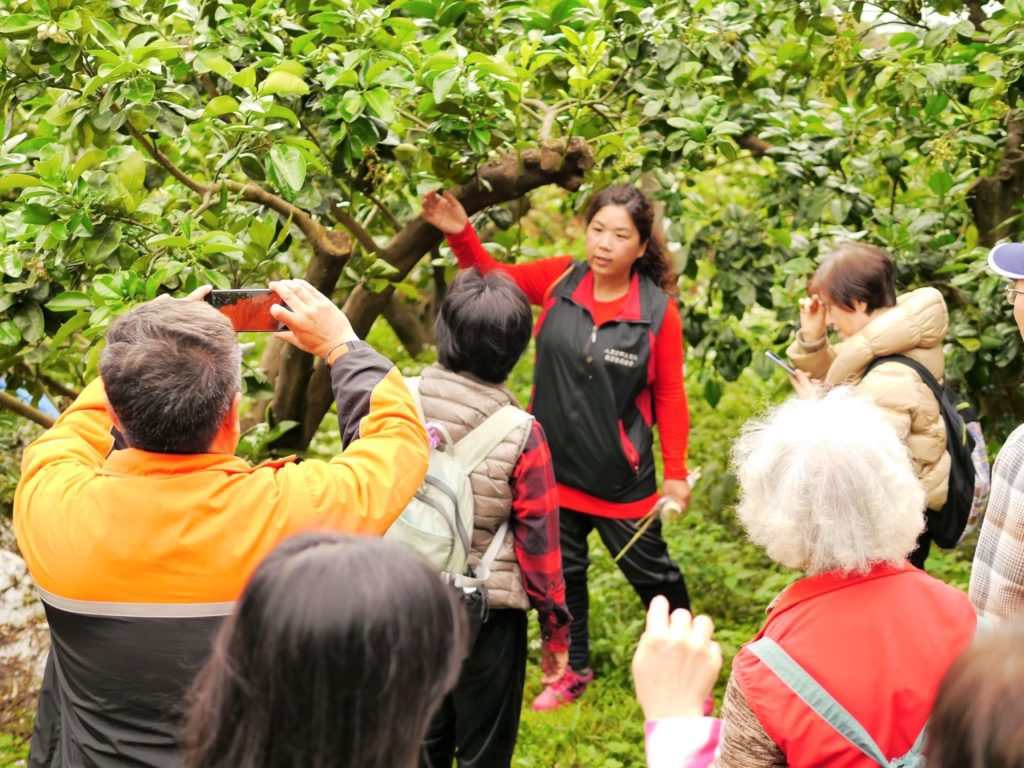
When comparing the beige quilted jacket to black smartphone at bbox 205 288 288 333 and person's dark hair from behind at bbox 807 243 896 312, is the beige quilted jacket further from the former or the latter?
black smartphone at bbox 205 288 288 333

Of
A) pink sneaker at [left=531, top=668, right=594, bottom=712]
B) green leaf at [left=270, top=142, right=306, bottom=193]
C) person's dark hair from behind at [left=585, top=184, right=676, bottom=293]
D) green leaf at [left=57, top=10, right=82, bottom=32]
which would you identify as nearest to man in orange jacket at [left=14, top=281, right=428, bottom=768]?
green leaf at [left=270, top=142, right=306, bottom=193]

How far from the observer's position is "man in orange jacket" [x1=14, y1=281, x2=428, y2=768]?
1714 mm

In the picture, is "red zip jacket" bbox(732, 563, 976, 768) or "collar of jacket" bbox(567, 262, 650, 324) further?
"collar of jacket" bbox(567, 262, 650, 324)

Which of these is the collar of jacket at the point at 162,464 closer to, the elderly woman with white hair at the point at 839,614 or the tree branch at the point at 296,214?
the elderly woman with white hair at the point at 839,614

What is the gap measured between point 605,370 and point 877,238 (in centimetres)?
122

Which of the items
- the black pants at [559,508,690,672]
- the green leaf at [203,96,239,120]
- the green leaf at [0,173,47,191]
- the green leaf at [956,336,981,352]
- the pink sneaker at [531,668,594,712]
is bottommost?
the pink sneaker at [531,668,594,712]

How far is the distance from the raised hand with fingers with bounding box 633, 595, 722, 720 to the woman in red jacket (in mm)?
2224

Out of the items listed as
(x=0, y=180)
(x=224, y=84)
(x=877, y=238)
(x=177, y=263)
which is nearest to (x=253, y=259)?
(x=177, y=263)

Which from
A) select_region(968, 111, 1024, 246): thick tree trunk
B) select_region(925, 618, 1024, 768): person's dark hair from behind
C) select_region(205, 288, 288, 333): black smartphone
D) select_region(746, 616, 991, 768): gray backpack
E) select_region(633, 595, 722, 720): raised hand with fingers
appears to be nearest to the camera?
select_region(925, 618, 1024, 768): person's dark hair from behind

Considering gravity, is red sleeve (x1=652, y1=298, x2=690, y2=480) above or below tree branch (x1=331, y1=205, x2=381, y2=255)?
below

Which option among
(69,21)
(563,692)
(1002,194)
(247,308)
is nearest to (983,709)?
(247,308)

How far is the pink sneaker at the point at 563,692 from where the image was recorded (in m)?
4.01

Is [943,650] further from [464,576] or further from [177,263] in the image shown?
[177,263]

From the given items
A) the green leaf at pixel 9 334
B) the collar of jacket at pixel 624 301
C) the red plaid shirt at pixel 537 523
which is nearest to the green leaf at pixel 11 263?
the green leaf at pixel 9 334
